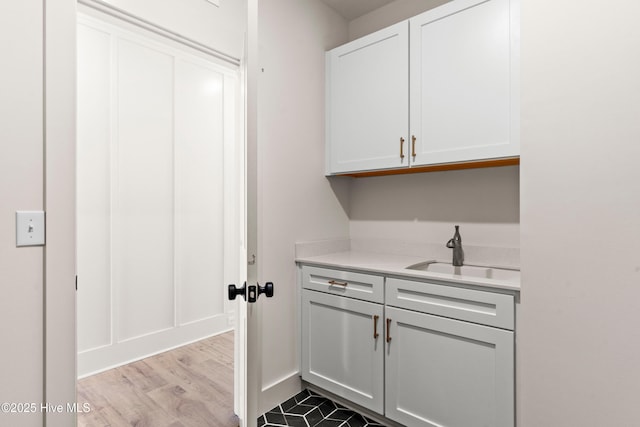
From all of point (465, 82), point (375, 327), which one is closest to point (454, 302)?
point (375, 327)

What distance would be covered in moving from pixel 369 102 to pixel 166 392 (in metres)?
2.28

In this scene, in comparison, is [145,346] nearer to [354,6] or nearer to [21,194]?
[21,194]

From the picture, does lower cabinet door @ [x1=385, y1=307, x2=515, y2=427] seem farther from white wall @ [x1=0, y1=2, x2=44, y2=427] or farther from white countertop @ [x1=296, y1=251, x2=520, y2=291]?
white wall @ [x1=0, y1=2, x2=44, y2=427]

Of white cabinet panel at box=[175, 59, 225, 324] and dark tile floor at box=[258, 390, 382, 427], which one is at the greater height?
white cabinet panel at box=[175, 59, 225, 324]

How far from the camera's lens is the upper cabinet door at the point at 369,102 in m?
1.96

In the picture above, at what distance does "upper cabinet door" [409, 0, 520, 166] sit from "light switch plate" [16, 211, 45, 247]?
1.70m

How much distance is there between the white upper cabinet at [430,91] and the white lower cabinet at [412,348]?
2.38 feet

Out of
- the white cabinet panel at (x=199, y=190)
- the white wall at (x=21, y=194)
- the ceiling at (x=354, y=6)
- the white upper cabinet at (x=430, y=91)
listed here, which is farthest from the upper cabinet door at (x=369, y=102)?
the white wall at (x=21, y=194)

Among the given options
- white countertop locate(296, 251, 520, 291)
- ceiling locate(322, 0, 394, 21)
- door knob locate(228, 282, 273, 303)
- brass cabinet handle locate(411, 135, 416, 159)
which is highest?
ceiling locate(322, 0, 394, 21)

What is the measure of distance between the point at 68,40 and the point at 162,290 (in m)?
2.15

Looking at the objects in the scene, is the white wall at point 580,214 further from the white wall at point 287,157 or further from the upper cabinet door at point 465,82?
the white wall at point 287,157

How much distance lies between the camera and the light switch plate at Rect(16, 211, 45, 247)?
1.02 metres

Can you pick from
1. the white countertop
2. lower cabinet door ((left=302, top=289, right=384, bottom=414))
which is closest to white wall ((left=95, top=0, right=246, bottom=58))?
the white countertop

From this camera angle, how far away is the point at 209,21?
6.95 ft
